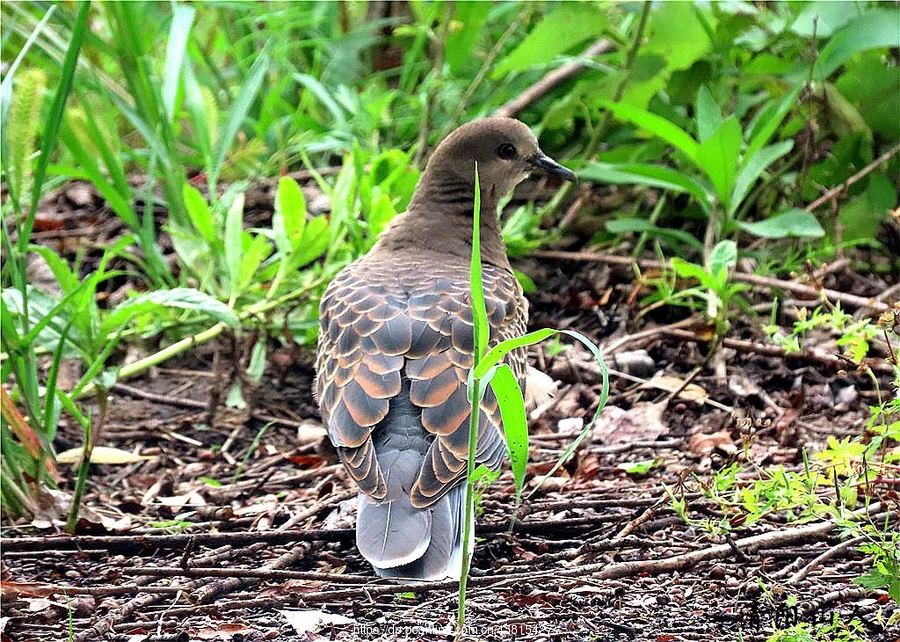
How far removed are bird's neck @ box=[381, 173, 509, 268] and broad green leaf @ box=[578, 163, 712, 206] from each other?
0.65 meters

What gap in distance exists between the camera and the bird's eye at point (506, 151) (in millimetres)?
4406

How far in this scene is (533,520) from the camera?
3.35 metres

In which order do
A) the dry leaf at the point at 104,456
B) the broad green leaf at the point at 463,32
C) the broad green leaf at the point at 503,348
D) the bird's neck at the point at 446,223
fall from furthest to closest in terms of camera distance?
the broad green leaf at the point at 463,32 < the bird's neck at the point at 446,223 < the dry leaf at the point at 104,456 < the broad green leaf at the point at 503,348

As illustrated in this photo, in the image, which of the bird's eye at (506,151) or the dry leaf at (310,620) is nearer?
the dry leaf at (310,620)

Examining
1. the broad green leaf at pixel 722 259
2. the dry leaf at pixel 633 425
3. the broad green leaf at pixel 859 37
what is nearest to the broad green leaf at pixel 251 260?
the dry leaf at pixel 633 425

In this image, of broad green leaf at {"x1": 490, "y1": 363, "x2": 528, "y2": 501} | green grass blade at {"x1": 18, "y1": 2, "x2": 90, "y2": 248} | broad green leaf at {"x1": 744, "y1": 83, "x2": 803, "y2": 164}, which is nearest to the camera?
broad green leaf at {"x1": 490, "y1": 363, "x2": 528, "y2": 501}

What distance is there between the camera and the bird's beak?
4438 mm

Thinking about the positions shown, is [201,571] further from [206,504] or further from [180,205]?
[180,205]

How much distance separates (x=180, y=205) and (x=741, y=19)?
250 centimetres

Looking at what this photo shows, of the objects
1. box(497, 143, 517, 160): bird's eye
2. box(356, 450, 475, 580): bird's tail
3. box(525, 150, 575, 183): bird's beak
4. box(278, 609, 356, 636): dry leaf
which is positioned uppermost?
box(497, 143, 517, 160): bird's eye

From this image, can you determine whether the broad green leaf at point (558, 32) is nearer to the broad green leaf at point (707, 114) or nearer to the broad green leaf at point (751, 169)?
the broad green leaf at point (707, 114)

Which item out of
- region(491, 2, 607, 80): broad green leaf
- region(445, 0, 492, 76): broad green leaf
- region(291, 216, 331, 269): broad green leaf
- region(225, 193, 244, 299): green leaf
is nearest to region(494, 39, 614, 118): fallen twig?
region(445, 0, 492, 76): broad green leaf

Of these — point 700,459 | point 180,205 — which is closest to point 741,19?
point 700,459

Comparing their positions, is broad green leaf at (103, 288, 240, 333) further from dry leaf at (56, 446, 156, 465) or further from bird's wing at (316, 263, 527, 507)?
dry leaf at (56, 446, 156, 465)
